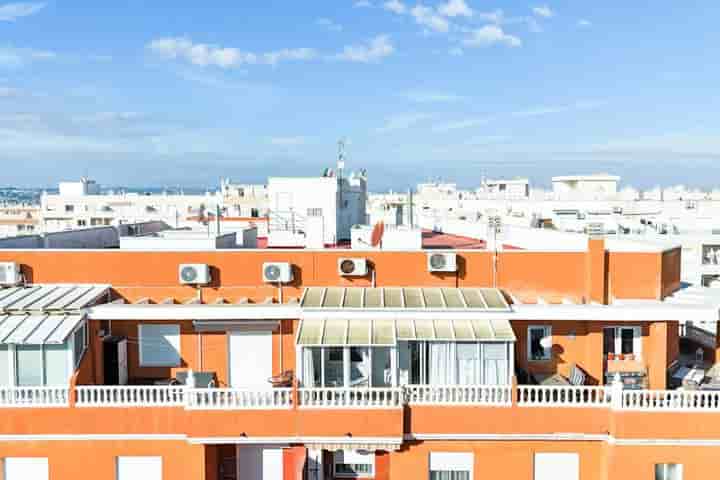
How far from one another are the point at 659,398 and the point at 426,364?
244 inches

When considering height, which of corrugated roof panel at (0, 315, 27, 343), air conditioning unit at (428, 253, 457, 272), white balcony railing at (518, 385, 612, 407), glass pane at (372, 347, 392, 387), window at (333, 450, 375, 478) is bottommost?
window at (333, 450, 375, 478)

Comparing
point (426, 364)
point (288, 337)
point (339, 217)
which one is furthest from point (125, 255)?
point (339, 217)

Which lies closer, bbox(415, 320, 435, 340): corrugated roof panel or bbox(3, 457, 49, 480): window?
bbox(3, 457, 49, 480): window

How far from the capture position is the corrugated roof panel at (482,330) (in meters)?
15.8

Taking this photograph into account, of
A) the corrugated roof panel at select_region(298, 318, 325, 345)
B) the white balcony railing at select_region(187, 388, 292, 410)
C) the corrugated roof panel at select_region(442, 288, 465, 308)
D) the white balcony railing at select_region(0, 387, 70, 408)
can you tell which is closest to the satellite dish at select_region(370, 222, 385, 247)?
the corrugated roof panel at select_region(442, 288, 465, 308)

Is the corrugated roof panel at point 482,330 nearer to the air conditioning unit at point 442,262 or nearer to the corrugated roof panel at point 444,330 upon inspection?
the corrugated roof panel at point 444,330

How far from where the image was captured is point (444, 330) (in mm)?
16109

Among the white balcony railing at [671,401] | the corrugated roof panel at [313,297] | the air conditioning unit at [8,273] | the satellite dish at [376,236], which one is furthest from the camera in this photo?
the satellite dish at [376,236]

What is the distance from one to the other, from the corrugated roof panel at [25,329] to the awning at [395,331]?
24.5 ft

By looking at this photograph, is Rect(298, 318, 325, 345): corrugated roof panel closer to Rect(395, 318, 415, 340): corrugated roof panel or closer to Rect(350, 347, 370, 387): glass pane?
Rect(350, 347, 370, 387): glass pane

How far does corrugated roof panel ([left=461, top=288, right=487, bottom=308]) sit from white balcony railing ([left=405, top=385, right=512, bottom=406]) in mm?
2590

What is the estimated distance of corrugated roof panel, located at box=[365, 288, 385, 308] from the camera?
1675cm

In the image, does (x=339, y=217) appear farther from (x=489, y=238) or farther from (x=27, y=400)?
(x=27, y=400)

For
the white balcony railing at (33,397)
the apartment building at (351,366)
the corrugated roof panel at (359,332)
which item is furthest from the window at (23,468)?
the corrugated roof panel at (359,332)
